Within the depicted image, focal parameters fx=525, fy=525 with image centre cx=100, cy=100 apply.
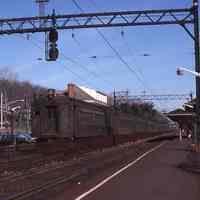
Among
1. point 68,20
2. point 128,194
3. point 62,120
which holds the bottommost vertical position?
point 128,194

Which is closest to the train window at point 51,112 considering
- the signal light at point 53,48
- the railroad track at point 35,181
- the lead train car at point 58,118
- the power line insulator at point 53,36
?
the lead train car at point 58,118

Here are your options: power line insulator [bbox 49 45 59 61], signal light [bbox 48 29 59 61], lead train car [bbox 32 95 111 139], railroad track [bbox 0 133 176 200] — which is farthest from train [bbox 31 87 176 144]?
power line insulator [bbox 49 45 59 61]

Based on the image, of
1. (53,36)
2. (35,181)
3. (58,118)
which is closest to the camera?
(35,181)

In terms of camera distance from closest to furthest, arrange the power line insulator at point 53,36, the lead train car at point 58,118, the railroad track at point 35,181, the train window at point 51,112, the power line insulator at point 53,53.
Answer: the railroad track at point 35,181 → the power line insulator at point 53,53 → the power line insulator at point 53,36 → the lead train car at point 58,118 → the train window at point 51,112

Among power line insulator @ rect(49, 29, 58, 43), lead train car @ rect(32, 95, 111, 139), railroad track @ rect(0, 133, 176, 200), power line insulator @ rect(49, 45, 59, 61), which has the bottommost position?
railroad track @ rect(0, 133, 176, 200)

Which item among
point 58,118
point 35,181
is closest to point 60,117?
point 58,118

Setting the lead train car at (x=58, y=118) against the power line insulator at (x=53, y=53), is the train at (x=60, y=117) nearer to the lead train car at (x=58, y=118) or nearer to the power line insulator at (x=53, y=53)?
the lead train car at (x=58, y=118)

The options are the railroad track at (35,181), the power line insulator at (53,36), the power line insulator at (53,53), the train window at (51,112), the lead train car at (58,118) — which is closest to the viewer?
the railroad track at (35,181)

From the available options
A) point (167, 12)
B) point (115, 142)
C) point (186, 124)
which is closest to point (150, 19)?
point (167, 12)

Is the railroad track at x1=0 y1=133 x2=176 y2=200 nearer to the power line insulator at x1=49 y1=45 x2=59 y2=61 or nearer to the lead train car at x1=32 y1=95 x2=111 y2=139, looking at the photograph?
the power line insulator at x1=49 y1=45 x2=59 y2=61

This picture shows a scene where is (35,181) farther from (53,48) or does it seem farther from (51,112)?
(51,112)

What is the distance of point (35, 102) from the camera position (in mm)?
34594

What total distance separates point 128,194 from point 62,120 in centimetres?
1994

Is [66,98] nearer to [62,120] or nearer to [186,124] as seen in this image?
[62,120]
